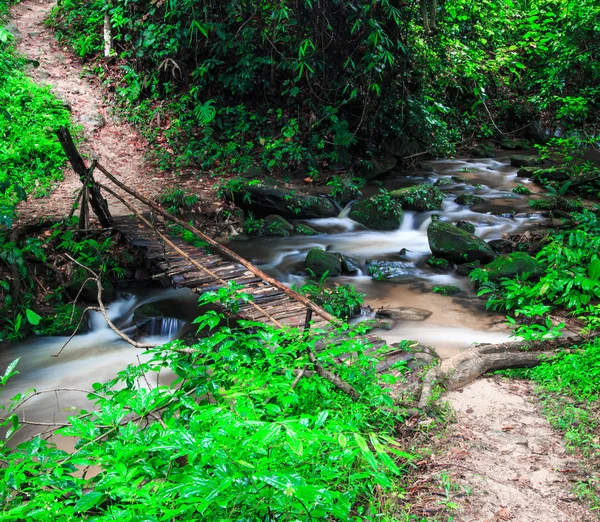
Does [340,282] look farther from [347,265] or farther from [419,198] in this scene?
[419,198]

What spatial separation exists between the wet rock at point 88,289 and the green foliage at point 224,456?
12.1 feet

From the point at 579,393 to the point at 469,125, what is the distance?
12.7 m

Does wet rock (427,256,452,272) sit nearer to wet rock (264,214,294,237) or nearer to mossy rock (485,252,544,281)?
mossy rock (485,252,544,281)

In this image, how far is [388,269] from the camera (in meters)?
7.79

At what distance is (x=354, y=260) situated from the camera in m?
8.05

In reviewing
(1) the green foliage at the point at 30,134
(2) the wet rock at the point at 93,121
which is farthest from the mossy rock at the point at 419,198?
(2) the wet rock at the point at 93,121

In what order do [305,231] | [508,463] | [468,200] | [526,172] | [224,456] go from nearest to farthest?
1. [224,456]
2. [508,463]
3. [305,231]
4. [468,200]
5. [526,172]

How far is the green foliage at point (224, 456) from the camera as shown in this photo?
1.94m

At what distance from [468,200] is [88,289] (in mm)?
7677

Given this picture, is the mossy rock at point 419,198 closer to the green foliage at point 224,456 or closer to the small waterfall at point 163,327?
the small waterfall at point 163,327

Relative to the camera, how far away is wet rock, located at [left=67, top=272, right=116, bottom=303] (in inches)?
256

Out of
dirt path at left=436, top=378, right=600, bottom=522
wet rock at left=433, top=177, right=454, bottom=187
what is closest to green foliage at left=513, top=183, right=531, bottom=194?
wet rock at left=433, top=177, right=454, bottom=187

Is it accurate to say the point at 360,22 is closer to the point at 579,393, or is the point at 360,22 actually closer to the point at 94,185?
the point at 94,185

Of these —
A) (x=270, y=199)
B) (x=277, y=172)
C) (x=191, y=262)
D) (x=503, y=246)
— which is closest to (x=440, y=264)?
(x=503, y=246)
